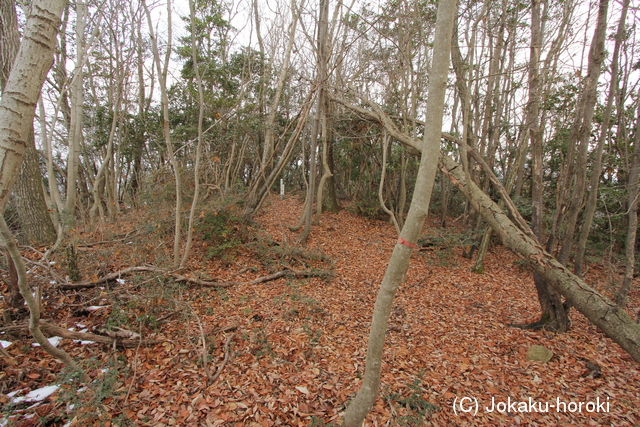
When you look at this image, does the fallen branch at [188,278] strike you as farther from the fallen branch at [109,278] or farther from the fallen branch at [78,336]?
the fallen branch at [78,336]

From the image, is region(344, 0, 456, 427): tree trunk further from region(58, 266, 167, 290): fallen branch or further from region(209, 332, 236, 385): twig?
Result: region(58, 266, 167, 290): fallen branch

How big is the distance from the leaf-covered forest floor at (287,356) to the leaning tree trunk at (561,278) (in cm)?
96

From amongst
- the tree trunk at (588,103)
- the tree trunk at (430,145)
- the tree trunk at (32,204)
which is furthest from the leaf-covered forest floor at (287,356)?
the tree trunk at (430,145)

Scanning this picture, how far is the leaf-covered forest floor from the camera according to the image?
2598 mm

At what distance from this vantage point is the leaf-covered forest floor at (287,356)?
2598mm

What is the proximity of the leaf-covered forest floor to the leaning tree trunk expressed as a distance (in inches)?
37.9

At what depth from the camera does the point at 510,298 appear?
563cm

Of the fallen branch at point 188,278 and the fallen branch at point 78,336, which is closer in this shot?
the fallen branch at point 78,336

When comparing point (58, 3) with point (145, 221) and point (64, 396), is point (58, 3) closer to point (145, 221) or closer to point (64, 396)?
point (64, 396)

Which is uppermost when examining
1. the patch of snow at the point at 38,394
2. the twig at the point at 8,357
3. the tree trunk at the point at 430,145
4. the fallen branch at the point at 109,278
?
the tree trunk at the point at 430,145

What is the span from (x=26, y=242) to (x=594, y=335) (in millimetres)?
9218

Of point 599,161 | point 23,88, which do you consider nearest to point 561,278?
point 599,161

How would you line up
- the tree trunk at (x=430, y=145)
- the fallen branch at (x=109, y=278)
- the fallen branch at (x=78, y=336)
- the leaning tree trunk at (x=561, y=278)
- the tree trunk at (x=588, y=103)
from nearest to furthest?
the tree trunk at (x=430, y=145), the leaning tree trunk at (x=561, y=278), the fallen branch at (x=78, y=336), the tree trunk at (x=588, y=103), the fallen branch at (x=109, y=278)

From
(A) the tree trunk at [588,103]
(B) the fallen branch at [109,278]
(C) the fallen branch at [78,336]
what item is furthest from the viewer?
(B) the fallen branch at [109,278]
